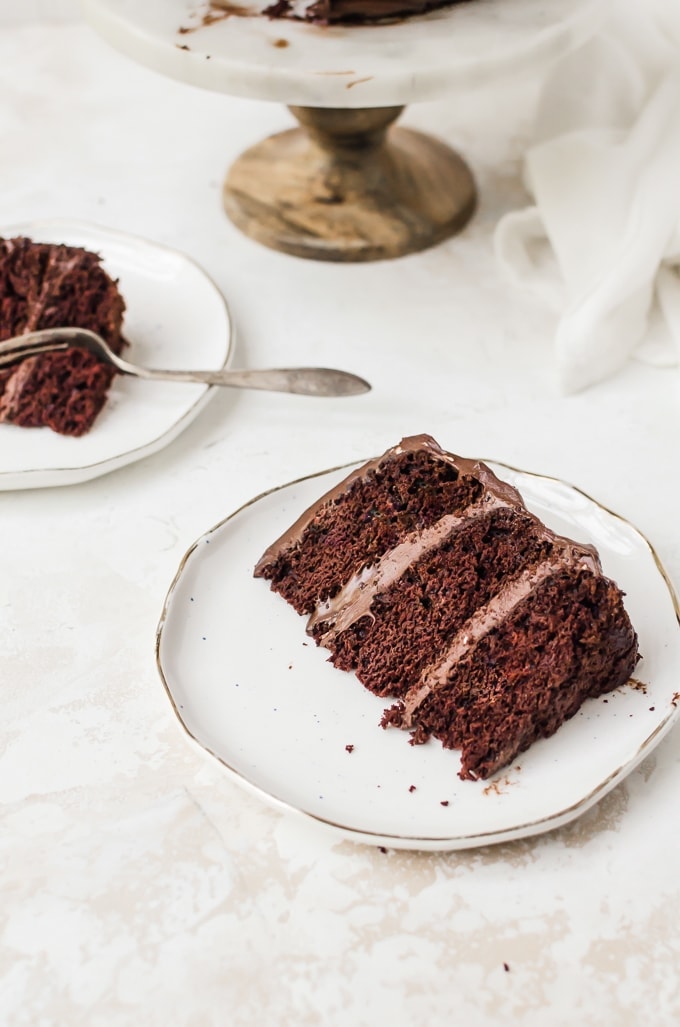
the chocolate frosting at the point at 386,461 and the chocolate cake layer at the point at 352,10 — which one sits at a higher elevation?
the chocolate cake layer at the point at 352,10

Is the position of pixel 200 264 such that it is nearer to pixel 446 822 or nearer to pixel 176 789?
pixel 176 789

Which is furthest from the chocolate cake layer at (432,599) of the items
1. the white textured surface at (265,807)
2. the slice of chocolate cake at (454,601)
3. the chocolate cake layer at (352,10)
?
the chocolate cake layer at (352,10)

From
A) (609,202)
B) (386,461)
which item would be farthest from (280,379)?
(609,202)

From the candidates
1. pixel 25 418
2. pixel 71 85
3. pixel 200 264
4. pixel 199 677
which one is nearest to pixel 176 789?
pixel 199 677

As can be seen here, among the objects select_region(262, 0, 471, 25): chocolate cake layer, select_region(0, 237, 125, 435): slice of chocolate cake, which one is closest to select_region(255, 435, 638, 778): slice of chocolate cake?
select_region(0, 237, 125, 435): slice of chocolate cake

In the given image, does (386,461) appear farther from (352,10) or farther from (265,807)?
(352,10)

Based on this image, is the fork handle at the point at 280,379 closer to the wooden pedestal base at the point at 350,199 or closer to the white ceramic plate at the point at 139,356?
the white ceramic plate at the point at 139,356
